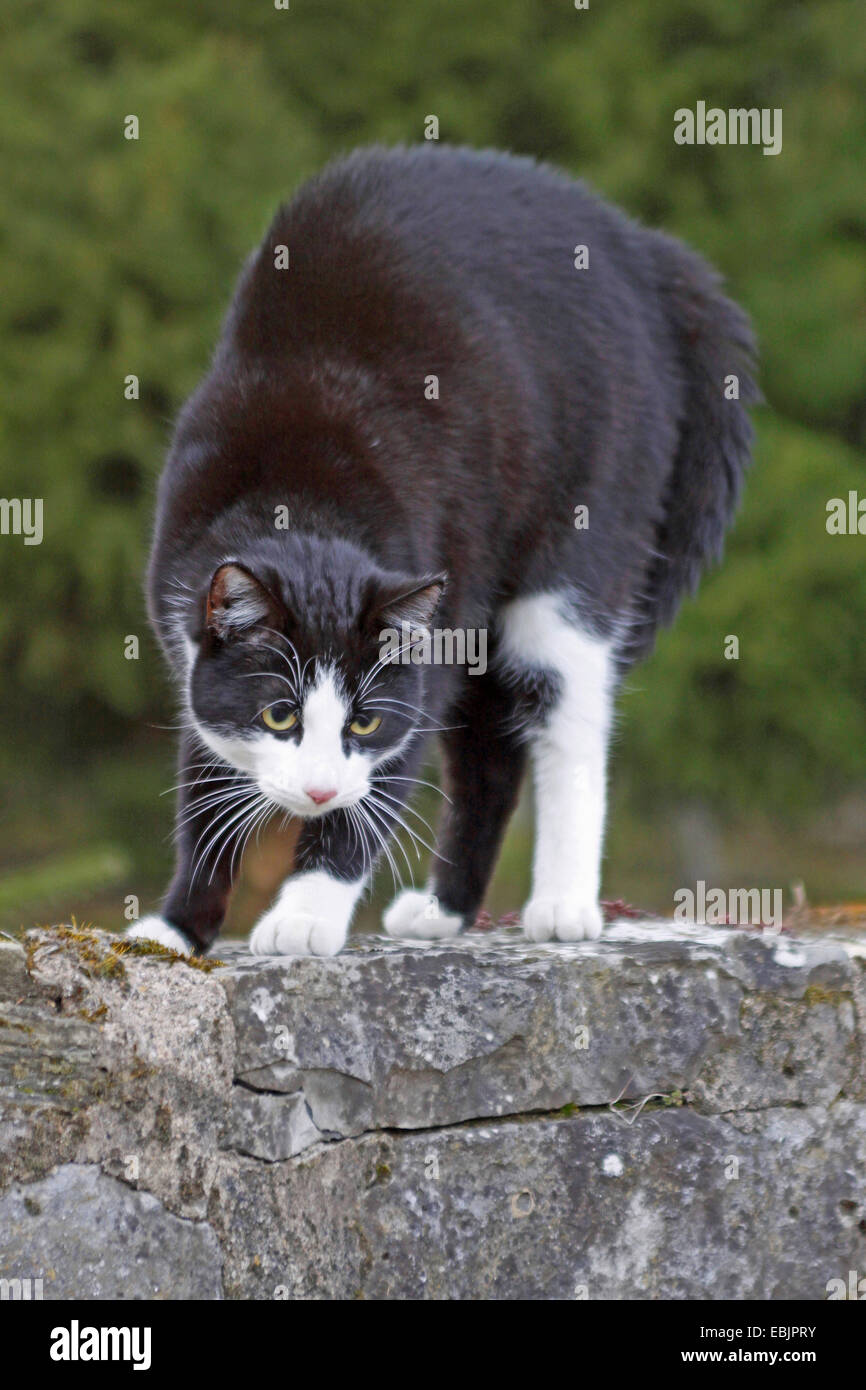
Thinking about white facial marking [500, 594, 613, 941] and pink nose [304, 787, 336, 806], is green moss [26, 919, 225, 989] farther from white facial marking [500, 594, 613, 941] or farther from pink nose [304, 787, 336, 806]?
white facial marking [500, 594, 613, 941]

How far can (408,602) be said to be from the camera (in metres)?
3.02

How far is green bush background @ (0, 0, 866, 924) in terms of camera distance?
767 cm

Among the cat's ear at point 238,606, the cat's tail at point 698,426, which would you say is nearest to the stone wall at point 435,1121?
the cat's ear at point 238,606

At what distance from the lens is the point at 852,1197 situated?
10.9ft

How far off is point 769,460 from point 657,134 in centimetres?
188

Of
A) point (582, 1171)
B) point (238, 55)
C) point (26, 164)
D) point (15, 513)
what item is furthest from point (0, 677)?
point (582, 1171)

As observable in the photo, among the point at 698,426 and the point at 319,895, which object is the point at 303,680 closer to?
the point at 319,895

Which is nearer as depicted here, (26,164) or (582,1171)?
(582,1171)

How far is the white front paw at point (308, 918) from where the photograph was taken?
3.21 m

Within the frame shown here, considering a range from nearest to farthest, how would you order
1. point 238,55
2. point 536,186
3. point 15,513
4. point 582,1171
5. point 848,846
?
point 582,1171 < point 536,186 < point 15,513 < point 238,55 < point 848,846

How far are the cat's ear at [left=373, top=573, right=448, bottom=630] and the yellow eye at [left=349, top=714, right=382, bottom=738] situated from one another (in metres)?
0.20

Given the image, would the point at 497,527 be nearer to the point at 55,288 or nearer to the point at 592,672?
the point at 592,672

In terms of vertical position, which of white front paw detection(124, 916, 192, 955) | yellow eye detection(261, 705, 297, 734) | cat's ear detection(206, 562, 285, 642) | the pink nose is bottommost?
white front paw detection(124, 916, 192, 955)

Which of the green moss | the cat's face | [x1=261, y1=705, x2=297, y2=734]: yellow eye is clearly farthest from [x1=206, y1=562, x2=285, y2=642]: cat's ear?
the green moss
